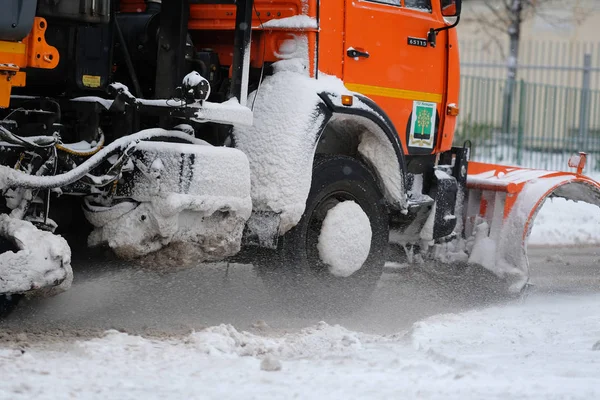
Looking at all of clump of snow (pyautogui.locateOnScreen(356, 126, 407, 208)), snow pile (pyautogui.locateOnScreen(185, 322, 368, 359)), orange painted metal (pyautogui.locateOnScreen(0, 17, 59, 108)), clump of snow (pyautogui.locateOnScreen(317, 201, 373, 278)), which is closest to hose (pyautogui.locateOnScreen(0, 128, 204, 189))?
orange painted metal (pyautogui.locateOnScreen(0, 17, 59, 108))

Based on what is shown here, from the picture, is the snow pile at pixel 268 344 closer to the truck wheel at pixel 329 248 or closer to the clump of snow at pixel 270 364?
the clump of snow at pixel 270 364

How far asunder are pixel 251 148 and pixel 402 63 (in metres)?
1.47

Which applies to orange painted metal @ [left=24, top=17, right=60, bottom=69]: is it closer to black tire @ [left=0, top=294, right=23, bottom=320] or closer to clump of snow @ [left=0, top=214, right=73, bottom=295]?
clump of snow @ [left=0, top=214, right=73, bottom=295]

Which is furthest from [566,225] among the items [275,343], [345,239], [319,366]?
[319,366]

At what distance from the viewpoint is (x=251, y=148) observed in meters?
6.52

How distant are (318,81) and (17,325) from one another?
229 cm

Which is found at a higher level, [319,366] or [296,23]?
[296,23]

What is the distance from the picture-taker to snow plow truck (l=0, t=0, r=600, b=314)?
5578 mm

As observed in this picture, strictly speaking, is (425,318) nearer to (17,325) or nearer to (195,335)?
(195,335)

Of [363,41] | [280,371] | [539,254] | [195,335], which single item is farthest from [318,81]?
[539,254]

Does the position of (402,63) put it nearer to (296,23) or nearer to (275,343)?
(296,23)

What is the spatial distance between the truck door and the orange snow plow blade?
0.66 m

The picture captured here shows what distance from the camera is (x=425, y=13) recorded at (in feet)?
25.0

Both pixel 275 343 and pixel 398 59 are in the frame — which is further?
pixel 398 59
